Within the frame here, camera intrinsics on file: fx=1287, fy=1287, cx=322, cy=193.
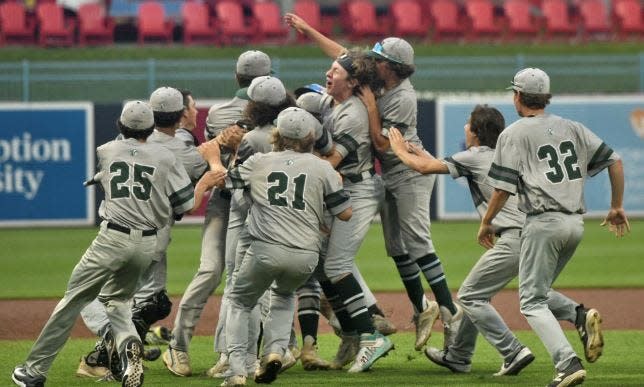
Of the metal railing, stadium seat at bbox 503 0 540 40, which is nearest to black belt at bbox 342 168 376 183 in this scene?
the metal railing

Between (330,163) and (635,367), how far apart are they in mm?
2551

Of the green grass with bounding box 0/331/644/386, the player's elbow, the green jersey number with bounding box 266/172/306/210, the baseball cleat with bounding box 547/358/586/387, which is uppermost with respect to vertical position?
the green jersey number with bounding box 266/172/306/210

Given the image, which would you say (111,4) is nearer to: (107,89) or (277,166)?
(107,89)

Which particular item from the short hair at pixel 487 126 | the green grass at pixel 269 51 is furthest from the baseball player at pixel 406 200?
the green grass at pixel 269 51

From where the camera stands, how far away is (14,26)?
88.2 feet

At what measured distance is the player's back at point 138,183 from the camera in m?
7.90

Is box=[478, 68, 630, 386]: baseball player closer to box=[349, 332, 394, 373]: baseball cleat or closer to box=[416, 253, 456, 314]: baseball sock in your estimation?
box=[349, 332, 394, 373]: baseball cleat

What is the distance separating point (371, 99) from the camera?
30.1ft

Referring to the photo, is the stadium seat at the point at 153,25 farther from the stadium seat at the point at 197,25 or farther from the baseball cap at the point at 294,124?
the baseball cap at the point at 294,124

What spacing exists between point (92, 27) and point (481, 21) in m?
8.51

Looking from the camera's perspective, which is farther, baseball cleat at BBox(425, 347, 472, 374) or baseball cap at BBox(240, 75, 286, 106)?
baseball cleat at BBox(425, 347, 472, 374)

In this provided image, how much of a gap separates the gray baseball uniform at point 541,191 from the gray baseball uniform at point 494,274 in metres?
0.53

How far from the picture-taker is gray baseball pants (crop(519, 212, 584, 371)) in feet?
25.7

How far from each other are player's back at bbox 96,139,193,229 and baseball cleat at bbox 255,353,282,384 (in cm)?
108
